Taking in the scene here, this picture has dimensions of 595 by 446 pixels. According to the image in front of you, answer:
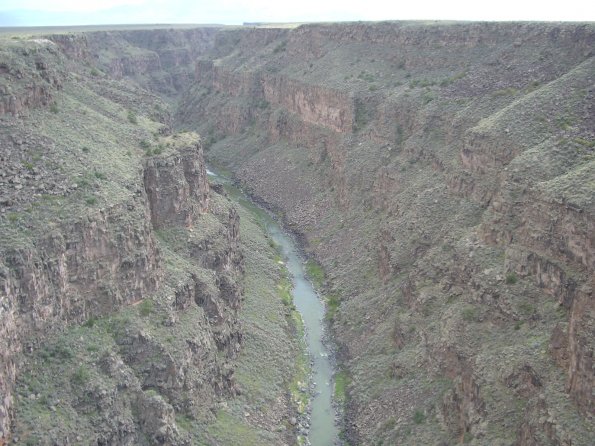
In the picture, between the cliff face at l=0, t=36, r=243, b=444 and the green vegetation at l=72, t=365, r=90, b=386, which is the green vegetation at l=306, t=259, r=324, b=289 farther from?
the green vegetation at l=72, t=365, r=90, b=386

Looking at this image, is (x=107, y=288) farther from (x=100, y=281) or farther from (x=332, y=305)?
(x=332, y=305)

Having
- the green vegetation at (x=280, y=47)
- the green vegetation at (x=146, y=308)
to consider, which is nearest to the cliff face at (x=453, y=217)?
the green vegetation at (x=146, y=308)

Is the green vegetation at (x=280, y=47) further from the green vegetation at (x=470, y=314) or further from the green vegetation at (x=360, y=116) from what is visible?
the green vegetation at (x=470, y=314)

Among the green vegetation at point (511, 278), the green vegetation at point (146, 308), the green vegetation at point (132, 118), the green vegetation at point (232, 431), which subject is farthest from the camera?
the green vegetation at point (132, 118)

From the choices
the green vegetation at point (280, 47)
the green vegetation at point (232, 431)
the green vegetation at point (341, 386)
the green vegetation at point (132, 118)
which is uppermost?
the green vegetation at point (280, 47)

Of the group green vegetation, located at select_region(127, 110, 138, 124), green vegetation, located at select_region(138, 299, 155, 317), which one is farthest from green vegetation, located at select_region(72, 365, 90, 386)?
green vegetation, located at select_region(127, 110, 138, 124)

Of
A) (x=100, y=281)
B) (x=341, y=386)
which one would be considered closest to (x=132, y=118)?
(x=100, y=281)

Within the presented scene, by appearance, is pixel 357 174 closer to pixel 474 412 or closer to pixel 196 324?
pixel 196 324
